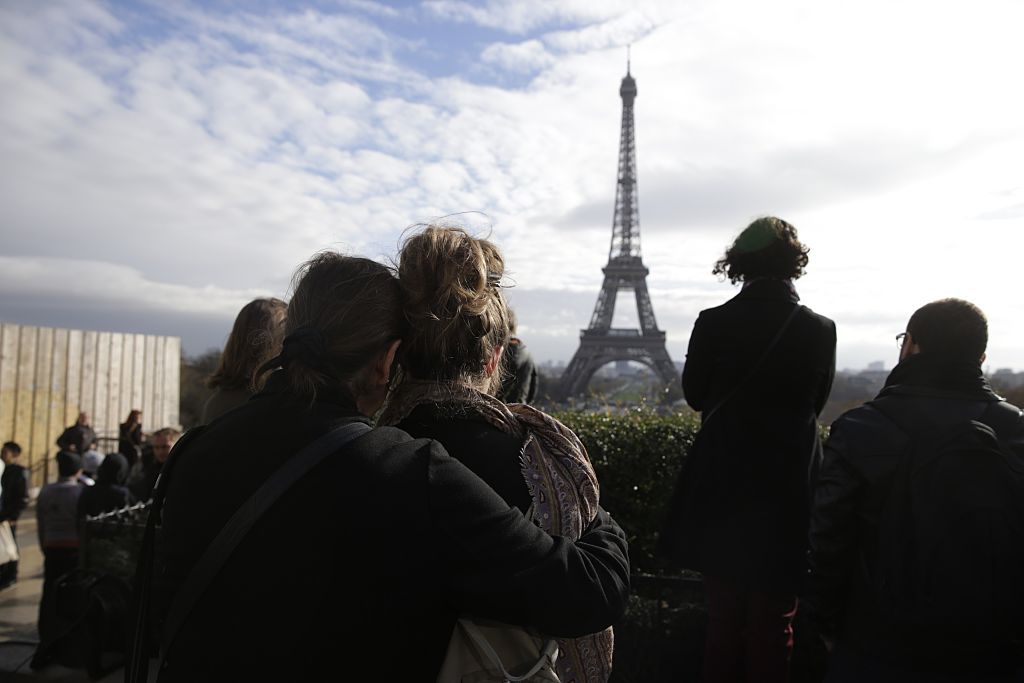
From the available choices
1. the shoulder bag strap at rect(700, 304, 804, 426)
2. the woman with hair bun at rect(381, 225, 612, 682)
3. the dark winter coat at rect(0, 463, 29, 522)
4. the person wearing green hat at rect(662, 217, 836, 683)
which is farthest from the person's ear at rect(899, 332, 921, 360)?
the dark winter coat at rect(0, 463, 29, 522)

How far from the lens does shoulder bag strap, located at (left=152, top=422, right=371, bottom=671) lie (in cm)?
124

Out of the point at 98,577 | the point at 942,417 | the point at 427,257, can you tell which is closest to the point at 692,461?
the point at 942,417

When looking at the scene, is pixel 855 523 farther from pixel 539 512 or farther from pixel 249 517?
pixel 249 517

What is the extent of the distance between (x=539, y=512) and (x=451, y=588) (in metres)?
0.28

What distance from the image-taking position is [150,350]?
37.7 feet

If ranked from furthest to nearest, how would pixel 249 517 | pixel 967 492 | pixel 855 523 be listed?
pixel 855 523, pixel 967 492, pixel 249 517

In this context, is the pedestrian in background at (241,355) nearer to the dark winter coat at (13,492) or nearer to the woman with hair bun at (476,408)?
the woman with hair bun at (476,408)

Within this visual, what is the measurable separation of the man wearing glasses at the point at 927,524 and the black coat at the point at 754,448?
319 mm

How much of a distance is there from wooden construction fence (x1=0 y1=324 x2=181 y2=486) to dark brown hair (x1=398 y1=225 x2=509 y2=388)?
26.6 feet

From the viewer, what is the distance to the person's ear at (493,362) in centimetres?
164

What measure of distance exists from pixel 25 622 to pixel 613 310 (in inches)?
1157

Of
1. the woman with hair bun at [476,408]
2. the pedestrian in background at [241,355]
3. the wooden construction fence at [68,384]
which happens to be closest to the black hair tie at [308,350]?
the woman with hair bun at [476,408]

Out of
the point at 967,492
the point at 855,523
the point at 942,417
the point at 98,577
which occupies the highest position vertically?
the point at 942,417

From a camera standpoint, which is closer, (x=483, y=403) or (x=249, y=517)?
(x=249, y=517)
